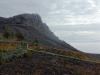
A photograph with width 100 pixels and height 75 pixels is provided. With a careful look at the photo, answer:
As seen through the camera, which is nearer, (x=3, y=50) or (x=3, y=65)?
(x=3, y=65)

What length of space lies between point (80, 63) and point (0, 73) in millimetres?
4986

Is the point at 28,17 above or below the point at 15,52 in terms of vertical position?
above

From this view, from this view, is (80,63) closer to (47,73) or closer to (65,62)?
(65,62)

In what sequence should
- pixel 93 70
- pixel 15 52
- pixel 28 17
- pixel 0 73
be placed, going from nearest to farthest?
pixel 0 73, pixel 93 70, pixel 15 52, pixel 28 17

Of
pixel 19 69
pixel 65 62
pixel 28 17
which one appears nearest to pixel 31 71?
pixel 19 69

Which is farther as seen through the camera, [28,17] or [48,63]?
[28,17]

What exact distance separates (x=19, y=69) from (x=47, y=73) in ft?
4.91

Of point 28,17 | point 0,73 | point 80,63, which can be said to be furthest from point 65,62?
point 28,17

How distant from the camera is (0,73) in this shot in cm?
2038

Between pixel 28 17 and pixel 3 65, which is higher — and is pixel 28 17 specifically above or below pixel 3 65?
above

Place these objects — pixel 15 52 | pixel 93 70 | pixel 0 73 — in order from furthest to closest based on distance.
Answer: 1. pixel 15 52
2. pixel 93 70
3. pixel 0 73

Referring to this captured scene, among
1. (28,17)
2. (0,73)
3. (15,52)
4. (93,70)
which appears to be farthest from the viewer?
(28,17)

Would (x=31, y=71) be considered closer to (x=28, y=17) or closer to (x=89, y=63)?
(x=89, y=63)

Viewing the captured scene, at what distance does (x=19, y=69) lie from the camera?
21.0 metres
